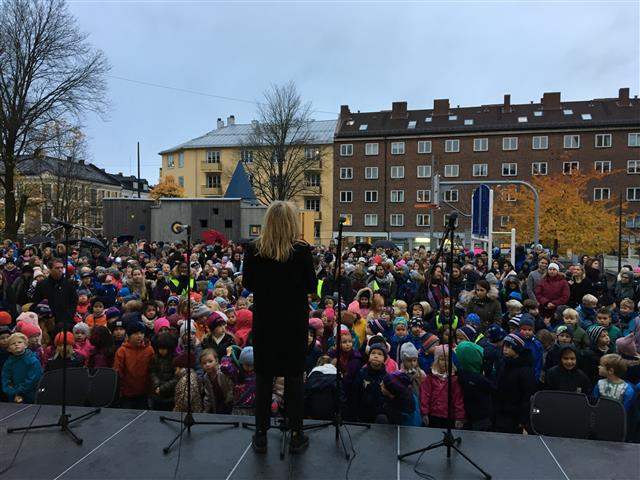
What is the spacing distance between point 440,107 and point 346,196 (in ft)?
47.5

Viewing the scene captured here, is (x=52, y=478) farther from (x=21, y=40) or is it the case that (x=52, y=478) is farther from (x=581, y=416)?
(x=21, y=40)

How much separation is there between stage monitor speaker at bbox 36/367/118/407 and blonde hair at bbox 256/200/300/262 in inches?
95.8

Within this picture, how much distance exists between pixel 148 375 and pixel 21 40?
85.8ft

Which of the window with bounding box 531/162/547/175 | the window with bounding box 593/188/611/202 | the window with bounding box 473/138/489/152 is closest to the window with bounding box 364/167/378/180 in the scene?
the window with bounding box 473/138/489/152

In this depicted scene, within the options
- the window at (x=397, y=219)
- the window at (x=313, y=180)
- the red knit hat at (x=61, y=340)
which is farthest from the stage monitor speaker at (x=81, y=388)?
the window at (x=313, y=180)

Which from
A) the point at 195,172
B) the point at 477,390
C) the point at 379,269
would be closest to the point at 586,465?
the point at 477,390

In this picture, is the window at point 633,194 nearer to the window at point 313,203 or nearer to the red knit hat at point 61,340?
the window at point 313,203

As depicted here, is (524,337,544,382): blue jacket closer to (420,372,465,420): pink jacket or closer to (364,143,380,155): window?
(420,372,465,420): pink jacket

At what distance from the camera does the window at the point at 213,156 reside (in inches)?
2499

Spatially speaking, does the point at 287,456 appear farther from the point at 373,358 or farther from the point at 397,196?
the point at 397,196

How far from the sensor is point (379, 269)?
11531 mm

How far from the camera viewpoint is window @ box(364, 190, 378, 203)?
5497 cm

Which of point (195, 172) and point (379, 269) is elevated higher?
point (195, 172)

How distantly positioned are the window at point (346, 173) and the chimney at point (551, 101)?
70.1ft
